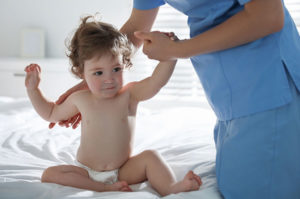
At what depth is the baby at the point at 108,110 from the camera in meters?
1.36

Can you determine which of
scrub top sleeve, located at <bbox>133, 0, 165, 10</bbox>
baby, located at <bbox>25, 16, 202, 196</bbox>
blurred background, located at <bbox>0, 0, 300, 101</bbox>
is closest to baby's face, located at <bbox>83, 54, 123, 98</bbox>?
baby, located at <bbox>25, 16, 202, 196</bbox>

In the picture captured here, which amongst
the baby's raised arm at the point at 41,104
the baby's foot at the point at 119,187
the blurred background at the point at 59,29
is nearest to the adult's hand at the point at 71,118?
the baby's raised arm at the point at 41,104

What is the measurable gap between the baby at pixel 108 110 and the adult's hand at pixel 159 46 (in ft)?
0.57

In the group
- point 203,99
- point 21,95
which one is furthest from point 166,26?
point 21,95

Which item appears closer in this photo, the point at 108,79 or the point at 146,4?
the point at 108,79

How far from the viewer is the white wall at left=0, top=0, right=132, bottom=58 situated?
3.58 meters

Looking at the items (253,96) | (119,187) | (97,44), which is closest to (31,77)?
(97,44)

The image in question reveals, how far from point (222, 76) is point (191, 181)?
0.32 metres

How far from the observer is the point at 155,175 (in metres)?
1.31

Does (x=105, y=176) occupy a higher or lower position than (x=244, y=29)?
lower

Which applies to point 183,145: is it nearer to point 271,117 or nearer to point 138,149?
point 138,149

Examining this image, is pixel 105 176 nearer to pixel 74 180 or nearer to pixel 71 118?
pixel 74 180

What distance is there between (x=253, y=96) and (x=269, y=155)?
6.5 inches

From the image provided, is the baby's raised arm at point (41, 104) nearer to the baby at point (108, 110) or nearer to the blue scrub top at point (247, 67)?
the baby at point (108, 110)
